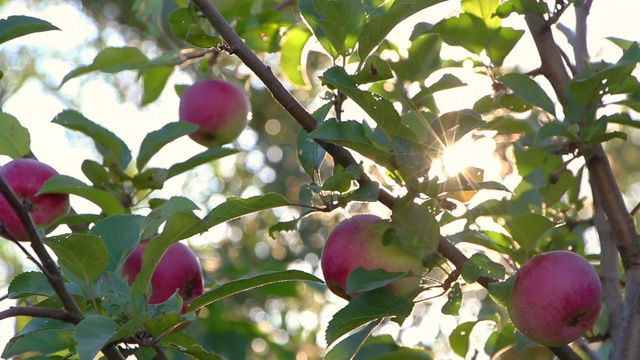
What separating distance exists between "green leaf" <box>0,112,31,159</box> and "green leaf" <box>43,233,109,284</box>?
41 centimetres

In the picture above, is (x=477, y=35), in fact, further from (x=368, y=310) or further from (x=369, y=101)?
(x=368, y=310)

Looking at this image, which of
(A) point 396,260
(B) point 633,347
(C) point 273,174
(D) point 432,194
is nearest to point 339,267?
(A) point 396,260

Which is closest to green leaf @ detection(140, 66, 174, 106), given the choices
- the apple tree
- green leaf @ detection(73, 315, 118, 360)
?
the apple tree

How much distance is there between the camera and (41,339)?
1.07 meters

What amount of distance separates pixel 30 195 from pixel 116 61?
33 centimetres

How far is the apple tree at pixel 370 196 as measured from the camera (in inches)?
37.8

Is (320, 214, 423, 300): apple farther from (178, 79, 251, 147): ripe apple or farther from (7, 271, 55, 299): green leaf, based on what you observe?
(178, 79, 251, 147): ripe apple

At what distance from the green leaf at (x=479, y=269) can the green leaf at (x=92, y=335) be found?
437mm

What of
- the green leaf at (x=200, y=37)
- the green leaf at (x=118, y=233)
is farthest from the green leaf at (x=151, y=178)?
the green leaf at (x=200, y=37)

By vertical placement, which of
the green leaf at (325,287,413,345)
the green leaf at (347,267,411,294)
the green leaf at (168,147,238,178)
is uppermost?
the green leaf at (168,147,238,178)

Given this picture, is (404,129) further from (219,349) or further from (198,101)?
(219,349)

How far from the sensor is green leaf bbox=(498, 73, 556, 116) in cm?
122

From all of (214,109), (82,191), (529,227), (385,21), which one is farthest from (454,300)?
(214,109)

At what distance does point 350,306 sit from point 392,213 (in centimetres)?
13
